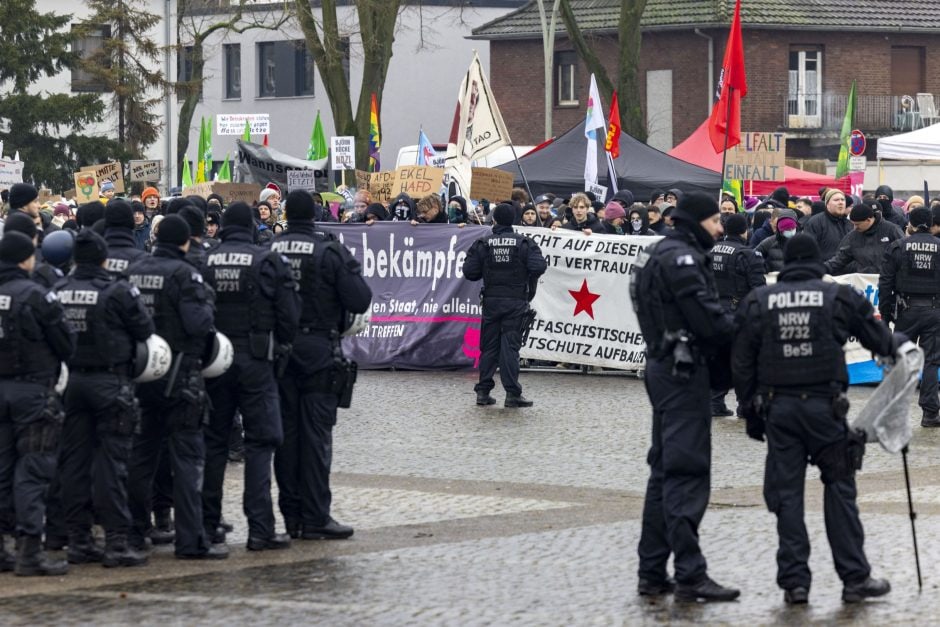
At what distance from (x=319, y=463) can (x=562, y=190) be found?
19.1 m

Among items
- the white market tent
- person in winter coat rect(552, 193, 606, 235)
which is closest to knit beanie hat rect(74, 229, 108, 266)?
person in winter coat rect(552, 193, 606, 235)

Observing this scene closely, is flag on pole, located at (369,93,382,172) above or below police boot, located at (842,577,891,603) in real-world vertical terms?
above

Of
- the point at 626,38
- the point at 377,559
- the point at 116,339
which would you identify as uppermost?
the point at 626,38

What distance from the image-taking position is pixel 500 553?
30.9ft

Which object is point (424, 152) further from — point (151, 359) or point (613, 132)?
point (151, 359)

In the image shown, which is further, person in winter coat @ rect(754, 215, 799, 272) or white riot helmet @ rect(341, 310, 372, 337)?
person in winter coat @ rect(754, 215, 799, 272)

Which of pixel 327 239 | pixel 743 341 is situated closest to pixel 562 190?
pixel 327 239

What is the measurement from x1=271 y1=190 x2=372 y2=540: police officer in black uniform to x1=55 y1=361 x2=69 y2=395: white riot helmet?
130 cm

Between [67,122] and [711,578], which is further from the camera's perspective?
[67,122]

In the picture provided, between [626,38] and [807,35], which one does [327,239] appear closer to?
[626,38]

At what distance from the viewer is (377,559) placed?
→ 30.6 ft

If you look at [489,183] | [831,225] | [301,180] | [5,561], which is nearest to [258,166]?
[301,180]

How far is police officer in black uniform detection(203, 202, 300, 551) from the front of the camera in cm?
960

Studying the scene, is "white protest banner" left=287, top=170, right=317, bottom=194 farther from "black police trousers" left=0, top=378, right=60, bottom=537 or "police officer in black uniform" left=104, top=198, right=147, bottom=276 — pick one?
"black police trousers" left=0, top=378, right=60, bottom=537
